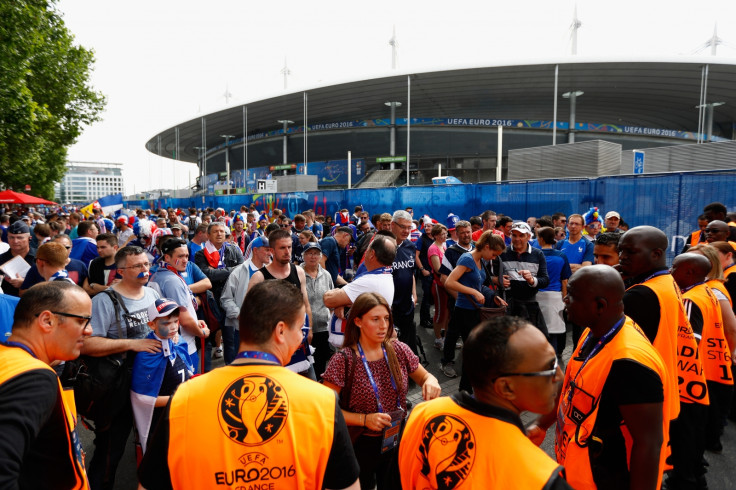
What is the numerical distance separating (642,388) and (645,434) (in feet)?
0.60

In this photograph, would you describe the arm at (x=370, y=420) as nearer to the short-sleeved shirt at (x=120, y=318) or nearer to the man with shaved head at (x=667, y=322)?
the man with shaved head at (x=667, y=322)

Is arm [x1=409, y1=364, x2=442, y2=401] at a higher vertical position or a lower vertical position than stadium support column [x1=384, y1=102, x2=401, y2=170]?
lower

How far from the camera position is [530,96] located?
113 ft

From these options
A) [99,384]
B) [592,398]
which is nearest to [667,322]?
[592,398]

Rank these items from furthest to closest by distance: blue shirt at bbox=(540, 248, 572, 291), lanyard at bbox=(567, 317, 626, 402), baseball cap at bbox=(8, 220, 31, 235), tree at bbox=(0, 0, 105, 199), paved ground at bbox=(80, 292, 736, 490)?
tree at bbox=(0, 0, 105, 199)
blue shirt at bbox=(540, 248, 572, 291)
baseball cap at bbox=(8, 220, 31, 235)
paved ground at bbox=(80, 292, 736, 490)
lanyard at bbox=(567, 317, 626, 402)

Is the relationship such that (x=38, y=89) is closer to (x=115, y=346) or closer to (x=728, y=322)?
(x=115, y=346)

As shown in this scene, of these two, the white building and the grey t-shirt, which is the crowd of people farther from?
the white building

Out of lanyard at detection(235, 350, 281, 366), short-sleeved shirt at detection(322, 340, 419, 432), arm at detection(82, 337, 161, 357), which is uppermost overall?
lanyard at detection(235, 350, 281, 366)

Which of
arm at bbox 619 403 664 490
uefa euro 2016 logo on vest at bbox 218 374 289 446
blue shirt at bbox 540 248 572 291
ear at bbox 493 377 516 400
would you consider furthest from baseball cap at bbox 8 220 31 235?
blue shirt at bbox 540 248 572 291

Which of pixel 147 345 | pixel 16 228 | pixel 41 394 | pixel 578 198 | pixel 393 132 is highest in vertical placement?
pixel 393 132

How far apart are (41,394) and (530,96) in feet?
126

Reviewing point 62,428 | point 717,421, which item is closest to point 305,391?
point 62,428

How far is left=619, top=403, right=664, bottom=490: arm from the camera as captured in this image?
166cm

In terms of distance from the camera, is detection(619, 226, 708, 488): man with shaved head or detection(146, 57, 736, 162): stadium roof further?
detection(146, 57, 736, 162): stadium roof
